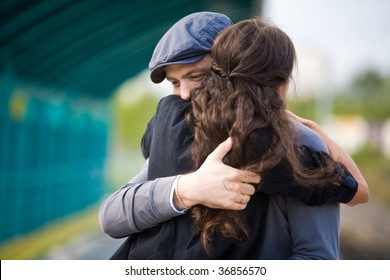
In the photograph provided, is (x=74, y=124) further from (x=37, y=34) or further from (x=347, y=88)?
(x=347, y=88)

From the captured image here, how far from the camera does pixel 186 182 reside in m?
1.62

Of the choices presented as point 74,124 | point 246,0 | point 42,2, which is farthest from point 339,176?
point 74,124

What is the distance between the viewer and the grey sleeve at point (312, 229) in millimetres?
1582

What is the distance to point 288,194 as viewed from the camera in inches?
62.6

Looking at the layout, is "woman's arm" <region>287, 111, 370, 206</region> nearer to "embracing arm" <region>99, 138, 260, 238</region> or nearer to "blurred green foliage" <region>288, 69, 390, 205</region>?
"embracing arm" <region>99, 138, 260, 238</region>

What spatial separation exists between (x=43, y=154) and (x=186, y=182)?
568 cm

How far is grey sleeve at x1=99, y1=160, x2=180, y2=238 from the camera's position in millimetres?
1646

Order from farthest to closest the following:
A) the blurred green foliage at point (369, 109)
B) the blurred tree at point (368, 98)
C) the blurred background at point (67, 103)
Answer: the blurred tree at point (368, 98)
the blurred green foliage at point (369, 109)
the blurred background at point (67, 103)

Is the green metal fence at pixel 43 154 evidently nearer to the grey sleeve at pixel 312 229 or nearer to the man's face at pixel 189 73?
the man's face at pixel 189 73

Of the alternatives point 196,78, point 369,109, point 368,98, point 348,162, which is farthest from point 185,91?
point 368,98

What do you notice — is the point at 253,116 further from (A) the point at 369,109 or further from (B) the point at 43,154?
(A) the point at 369,109

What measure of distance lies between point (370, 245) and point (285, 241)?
34.3ft

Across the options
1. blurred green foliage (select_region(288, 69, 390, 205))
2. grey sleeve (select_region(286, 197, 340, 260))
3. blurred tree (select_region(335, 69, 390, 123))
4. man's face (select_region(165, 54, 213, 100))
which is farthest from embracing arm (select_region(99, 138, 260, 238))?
blurred tree (select_region(335, 69, 390, 123))

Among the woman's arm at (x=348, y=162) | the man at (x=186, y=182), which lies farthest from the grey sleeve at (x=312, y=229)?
the woman's arm at (x=348, y=162)
